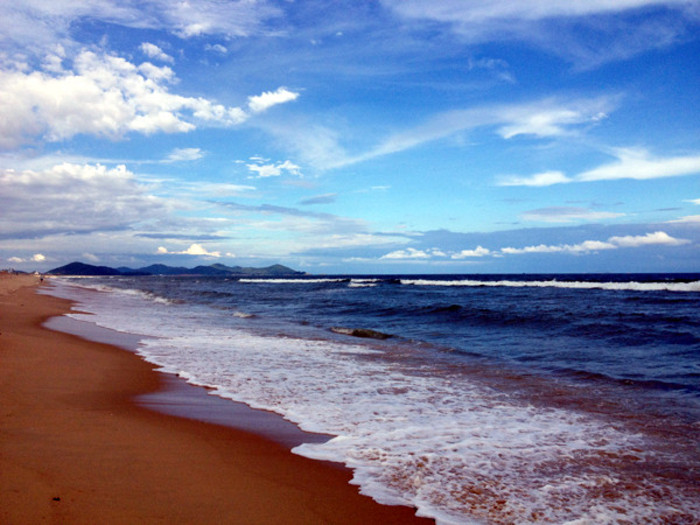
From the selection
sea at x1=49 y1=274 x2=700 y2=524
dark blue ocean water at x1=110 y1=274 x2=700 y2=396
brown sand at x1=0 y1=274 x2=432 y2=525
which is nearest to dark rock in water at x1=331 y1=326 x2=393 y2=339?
sea at x1=49 y1=274 x2=700 y2=524

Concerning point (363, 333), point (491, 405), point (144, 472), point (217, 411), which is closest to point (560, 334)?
point (363, 333)

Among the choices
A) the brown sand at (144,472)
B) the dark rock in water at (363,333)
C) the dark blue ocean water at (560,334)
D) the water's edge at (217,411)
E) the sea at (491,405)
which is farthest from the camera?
the dark rock in water at (363,333)

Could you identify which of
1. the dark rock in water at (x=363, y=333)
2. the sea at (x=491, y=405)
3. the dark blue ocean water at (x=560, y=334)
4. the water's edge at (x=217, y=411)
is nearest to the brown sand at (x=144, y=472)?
the water's edge at (x=217, y=411)

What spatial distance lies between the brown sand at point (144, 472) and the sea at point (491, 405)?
38 cm

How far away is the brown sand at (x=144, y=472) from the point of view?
3150 millimetres

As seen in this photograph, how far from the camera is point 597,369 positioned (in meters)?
9.57

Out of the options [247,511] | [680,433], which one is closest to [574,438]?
[680,433]

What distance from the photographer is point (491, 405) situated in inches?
268

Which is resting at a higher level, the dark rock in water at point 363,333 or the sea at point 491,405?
the sea at point 491,405

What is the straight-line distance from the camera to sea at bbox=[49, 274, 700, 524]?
384 cm

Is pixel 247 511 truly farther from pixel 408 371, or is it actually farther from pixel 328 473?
pixel 408 371

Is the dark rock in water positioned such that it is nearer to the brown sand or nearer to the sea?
the sea

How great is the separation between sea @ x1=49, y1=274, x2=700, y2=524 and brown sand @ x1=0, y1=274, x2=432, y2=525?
1.26 feet

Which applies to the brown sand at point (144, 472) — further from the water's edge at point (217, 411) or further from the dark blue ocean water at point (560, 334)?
the dark blue ocean water at point (560, 334)
